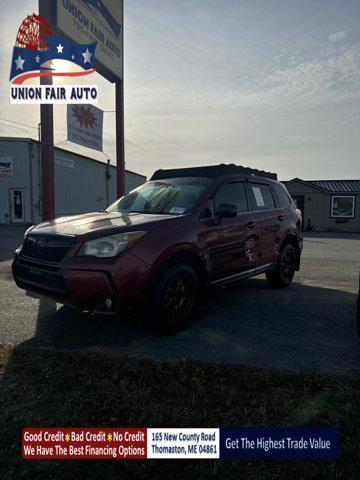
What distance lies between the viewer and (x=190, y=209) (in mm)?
4223

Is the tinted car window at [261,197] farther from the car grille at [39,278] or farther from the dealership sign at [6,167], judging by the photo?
the dealership sign at [6,167]

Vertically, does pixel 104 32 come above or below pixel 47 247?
above

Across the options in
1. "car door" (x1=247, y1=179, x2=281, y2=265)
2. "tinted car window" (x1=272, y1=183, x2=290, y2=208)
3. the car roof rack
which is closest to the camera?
the car roof rack

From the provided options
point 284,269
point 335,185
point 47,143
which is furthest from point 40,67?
point 335,185

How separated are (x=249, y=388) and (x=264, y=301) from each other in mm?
2760

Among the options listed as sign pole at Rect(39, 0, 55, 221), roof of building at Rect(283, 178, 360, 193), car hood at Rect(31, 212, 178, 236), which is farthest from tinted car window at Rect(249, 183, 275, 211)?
roof of building at Rect(283, 178, 360, 193)

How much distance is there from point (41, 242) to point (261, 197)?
3400 millimetres

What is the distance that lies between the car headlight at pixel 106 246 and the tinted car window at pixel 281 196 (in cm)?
348

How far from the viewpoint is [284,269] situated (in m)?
6.11

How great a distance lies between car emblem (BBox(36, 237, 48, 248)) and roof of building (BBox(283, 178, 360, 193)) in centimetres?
2606

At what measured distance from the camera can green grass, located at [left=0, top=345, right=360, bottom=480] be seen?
1878mm

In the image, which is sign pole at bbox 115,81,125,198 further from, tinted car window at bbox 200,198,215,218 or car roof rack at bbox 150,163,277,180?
tinted car window at bbox 200,198,215,218

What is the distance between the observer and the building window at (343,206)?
2633cm

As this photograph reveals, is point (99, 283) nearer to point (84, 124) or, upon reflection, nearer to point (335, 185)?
point (84, 124)
